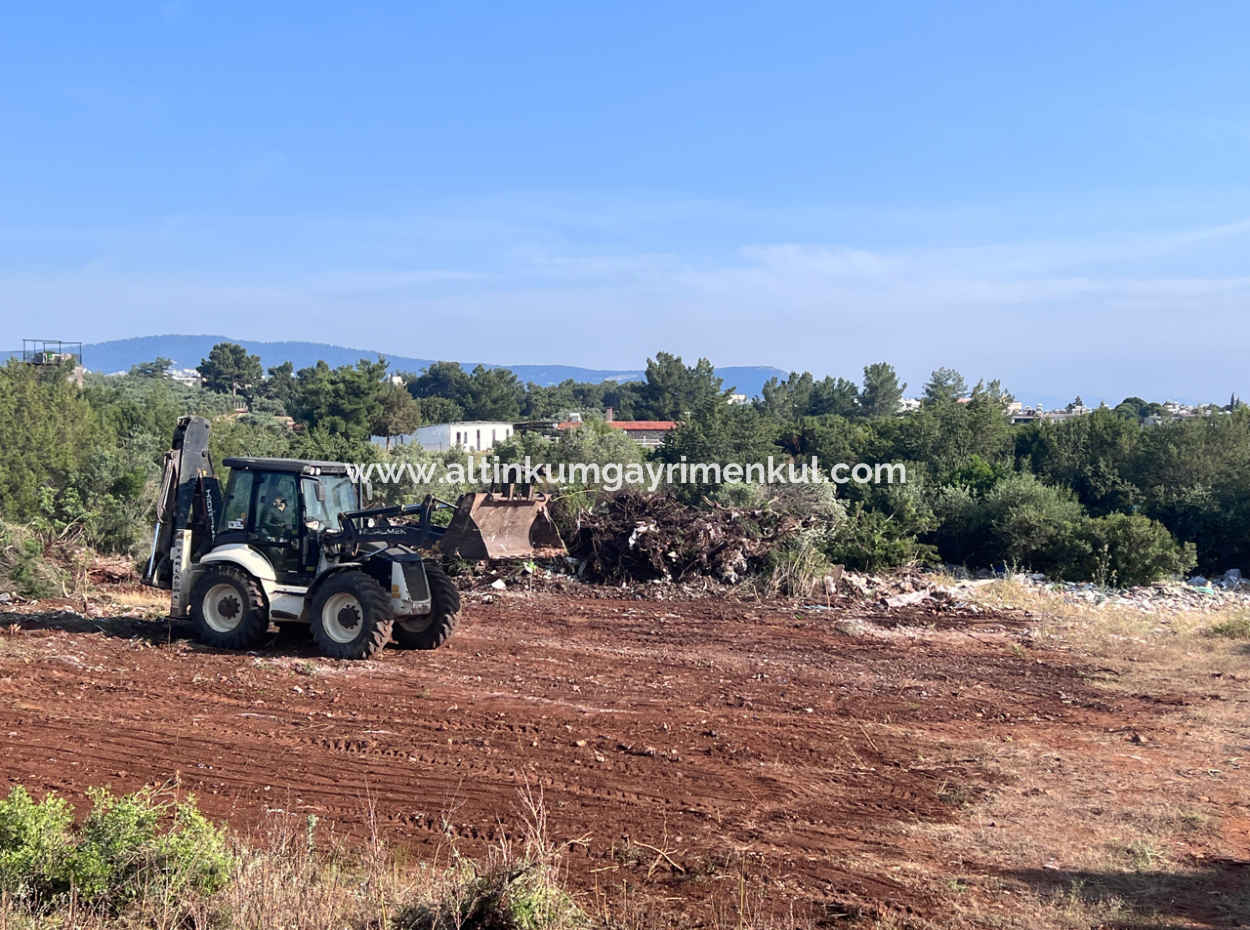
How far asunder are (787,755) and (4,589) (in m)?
11.0

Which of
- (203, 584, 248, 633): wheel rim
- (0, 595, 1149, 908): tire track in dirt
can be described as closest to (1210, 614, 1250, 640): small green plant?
→ (0, 595, 1149, 908): tire track in dirt

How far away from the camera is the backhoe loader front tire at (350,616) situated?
9852mm

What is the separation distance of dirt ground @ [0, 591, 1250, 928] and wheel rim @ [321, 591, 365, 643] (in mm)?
325

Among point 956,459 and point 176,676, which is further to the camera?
point 956,459

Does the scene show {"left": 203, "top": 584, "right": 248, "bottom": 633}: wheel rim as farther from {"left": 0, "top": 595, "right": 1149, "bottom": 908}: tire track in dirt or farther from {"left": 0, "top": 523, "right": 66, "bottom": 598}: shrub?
{"left": 0, "top": 523, "right": 66, "bottom": 598}: shrub

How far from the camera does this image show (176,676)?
9.09 m

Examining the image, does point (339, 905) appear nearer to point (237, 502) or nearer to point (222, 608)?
point (222, 608)

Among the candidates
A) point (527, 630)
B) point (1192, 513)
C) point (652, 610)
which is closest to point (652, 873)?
point (527, 630)

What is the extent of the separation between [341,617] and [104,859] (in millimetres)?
5840

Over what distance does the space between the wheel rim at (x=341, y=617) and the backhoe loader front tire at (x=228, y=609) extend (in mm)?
631

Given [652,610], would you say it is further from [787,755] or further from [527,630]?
[787,755]

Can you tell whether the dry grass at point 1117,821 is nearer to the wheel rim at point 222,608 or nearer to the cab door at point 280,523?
the cab door at point 280,523

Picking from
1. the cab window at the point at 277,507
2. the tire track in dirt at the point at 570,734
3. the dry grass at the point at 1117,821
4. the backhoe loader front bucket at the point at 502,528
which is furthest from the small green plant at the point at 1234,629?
the cab window at the point at 277,507

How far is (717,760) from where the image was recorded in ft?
23.8
